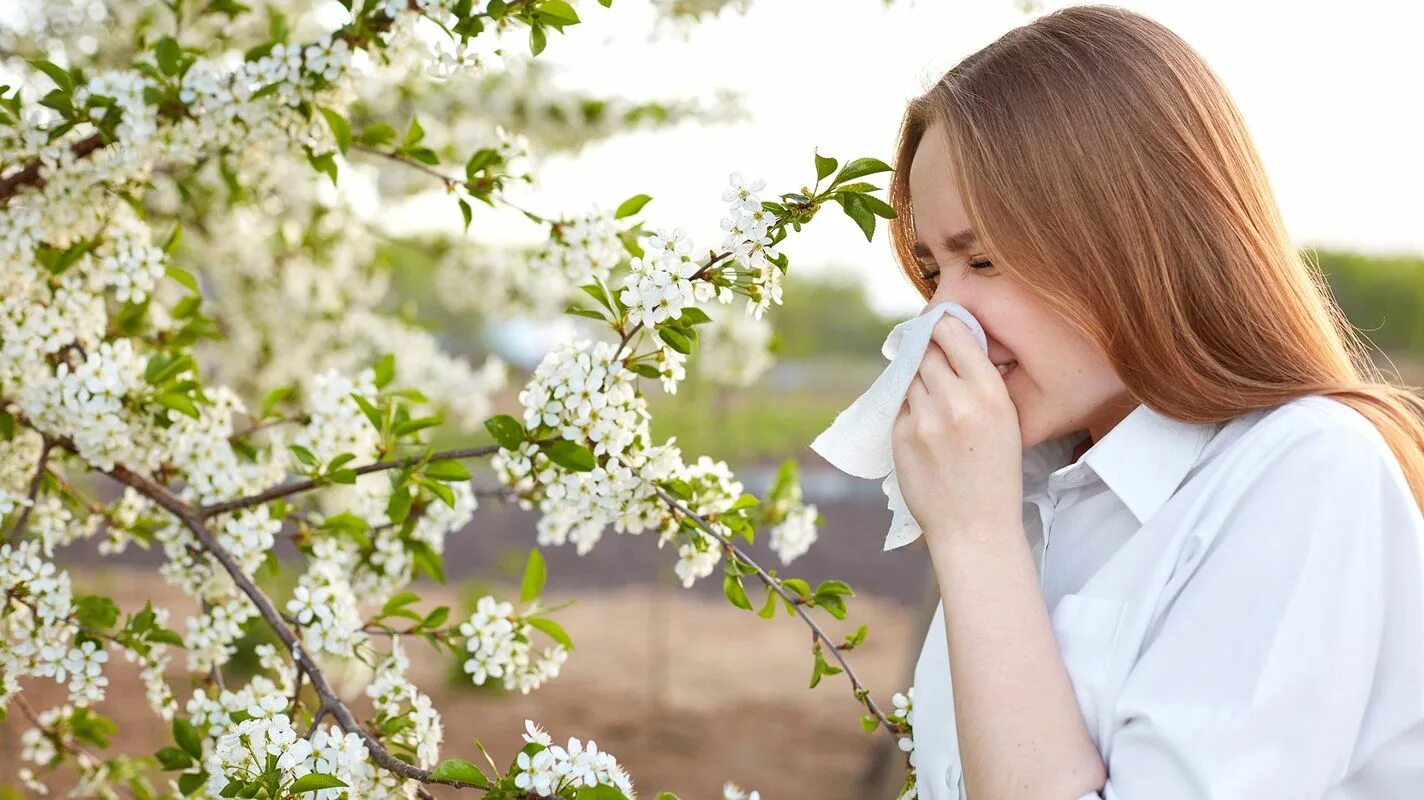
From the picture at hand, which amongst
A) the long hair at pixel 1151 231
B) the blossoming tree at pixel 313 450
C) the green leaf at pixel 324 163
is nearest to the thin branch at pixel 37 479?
the blossoming tree at pixel 313 450

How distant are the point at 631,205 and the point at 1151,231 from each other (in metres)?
0.82

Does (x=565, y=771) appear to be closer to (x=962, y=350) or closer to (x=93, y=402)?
(x=962, y=350)

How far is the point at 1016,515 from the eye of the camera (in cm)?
114

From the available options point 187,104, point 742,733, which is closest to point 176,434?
point 187,104

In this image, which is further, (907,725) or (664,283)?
(907,725)

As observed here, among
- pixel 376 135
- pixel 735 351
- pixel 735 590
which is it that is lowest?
pixel 735 590

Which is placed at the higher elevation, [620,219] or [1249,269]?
[620,219]

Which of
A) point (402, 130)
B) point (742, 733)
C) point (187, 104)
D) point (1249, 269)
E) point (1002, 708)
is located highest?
point (402, 130)

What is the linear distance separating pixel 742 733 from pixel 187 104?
4021 millimetres

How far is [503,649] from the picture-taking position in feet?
5.02

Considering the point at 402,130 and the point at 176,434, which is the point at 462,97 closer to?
the point at 402,130

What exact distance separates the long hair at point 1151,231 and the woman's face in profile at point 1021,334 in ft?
0.07

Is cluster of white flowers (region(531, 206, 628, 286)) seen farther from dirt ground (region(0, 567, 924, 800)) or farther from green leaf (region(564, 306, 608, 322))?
dirt ground (region(0, 567, 924, 800))

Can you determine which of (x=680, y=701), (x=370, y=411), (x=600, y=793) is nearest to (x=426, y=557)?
(x=370, y=411)
